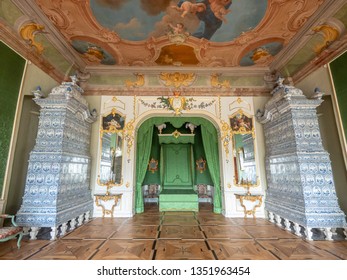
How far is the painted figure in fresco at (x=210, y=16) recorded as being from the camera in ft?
10.7

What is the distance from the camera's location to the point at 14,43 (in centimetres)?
333

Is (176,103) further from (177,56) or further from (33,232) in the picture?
(33,232)

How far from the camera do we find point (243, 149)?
16.7 feet

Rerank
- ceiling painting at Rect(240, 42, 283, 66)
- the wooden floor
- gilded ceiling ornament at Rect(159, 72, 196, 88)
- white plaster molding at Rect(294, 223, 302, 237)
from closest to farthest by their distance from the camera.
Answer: the wooden floor → white plaster molding at Rect(294, 223, 302, 237) → ceiling painting at Rect(240, 42, 283, 66) → gilded ceiling ornament at Rect(159, 72, 196, 88)

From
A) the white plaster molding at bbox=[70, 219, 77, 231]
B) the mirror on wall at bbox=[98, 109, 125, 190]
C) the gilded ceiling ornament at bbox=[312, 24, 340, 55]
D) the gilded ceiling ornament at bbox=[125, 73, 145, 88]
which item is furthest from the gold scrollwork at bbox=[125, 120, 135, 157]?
the gilded ceiling ornament at bbox=[312, 24, 340, 55]

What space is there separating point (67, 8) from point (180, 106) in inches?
128

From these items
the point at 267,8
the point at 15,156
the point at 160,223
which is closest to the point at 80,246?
the point at 160,223

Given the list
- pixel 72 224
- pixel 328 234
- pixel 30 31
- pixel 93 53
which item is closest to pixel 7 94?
pixel 30 31

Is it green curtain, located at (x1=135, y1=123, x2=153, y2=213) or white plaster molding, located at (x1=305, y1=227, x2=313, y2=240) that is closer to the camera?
white plaster molding, located at (x1=305, y1=227, x2=313, y2=240)

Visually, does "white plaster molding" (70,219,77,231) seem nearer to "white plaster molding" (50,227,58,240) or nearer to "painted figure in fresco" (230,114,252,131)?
"white plaster molding" (50,227,58,240)

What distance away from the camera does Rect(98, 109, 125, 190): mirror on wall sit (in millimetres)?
4906

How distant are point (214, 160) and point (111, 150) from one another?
9.73 feet

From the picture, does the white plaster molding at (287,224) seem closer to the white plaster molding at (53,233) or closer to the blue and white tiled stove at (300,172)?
the blue and white tiled stove at (300,172)

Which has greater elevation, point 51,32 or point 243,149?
point 51,32
